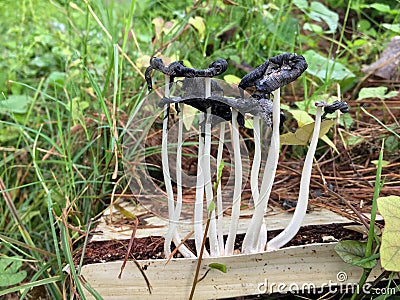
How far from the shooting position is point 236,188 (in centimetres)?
102

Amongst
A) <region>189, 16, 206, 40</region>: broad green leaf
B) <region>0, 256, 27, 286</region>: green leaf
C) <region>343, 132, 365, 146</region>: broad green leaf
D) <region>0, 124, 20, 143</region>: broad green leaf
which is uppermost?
<region>189, 16, 206, 40</region>: broad green leaf

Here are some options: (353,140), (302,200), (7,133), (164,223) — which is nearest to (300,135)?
(302,200)

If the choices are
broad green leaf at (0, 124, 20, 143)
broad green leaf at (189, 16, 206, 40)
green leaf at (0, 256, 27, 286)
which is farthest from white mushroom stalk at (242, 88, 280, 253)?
broad green leaf at (0, 124, 20, 143)

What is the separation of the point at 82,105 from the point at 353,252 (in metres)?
1.33

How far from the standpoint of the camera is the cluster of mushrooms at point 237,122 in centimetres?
93

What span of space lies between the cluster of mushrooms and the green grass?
0.34 meters

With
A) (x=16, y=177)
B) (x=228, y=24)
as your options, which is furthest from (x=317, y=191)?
(x=16, y=177)

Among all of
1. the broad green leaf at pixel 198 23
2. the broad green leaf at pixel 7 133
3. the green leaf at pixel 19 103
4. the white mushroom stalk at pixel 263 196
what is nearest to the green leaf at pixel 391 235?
the white mushroom stalk at pixel 263 196

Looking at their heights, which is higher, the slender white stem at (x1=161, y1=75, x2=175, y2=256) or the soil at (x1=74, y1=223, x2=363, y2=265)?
the slender white stem at (x1=161, y1=75, x2=175, y2=256)

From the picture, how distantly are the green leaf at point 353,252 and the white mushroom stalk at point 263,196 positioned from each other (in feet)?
0.57

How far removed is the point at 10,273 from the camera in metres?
1.31

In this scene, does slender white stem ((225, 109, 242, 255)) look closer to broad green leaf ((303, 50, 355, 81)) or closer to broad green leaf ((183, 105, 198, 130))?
broad green leaf ((183, 105, 198, 130))

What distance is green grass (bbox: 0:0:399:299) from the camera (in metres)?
1.48

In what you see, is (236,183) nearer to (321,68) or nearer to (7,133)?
(321,68)
